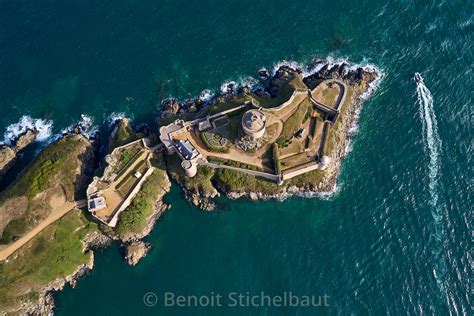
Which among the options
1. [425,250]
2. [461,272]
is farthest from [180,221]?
[461,272]

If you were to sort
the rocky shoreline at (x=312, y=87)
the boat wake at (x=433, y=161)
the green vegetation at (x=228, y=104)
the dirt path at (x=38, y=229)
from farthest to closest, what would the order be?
the green vegetation at (x=228, y=104) → the rocky shoreline at (x=312, y=87) → the dirt path at (x=38, y=229) → the boat wake at (x=433, y=161)

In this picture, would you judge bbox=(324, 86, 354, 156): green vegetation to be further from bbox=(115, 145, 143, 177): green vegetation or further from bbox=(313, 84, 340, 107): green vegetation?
bbox=(115, 145, 143, 177): green vegetation

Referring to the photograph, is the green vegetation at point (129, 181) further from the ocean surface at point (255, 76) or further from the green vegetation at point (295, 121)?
the green vegetation at point (295, 121)

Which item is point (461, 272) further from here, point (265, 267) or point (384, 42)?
point (384, 42)

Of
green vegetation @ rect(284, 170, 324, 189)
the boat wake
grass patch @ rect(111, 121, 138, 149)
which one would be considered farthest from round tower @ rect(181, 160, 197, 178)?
the boat wake

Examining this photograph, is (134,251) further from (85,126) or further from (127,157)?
(85,126)

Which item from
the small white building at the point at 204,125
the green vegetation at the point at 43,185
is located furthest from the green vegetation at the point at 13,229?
the small white building at the point at 204,125
